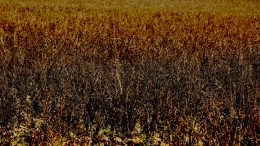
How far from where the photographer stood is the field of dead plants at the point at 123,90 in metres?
3.96

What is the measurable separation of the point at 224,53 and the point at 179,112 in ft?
10.6

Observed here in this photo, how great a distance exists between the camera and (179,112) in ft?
15.6

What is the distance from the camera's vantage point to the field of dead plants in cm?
396

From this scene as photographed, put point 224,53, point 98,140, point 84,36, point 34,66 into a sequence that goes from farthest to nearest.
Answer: point 84,36
point 224,53
point 34,66
point 98,140

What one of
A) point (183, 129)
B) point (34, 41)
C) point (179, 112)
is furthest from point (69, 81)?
point (34, 41)

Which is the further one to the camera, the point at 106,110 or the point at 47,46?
the point at 47,46

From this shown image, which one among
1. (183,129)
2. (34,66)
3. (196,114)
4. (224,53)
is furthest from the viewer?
(224,53)

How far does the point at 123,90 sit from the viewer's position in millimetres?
5160

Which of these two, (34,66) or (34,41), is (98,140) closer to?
(34,66)

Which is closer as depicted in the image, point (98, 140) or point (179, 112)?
point (98, 140)

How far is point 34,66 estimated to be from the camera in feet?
19.7

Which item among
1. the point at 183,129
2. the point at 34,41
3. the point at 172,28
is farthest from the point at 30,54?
the point at 172,28

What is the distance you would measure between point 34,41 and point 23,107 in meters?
3.38

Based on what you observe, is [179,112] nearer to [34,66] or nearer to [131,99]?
[131,99]
